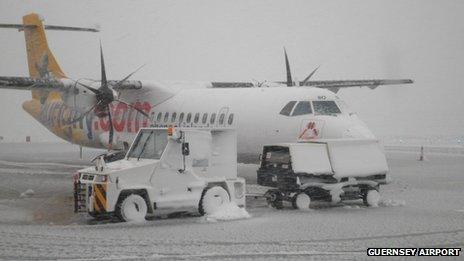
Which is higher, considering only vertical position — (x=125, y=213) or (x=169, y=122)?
(x=169, y=122)

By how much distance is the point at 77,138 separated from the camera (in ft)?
102

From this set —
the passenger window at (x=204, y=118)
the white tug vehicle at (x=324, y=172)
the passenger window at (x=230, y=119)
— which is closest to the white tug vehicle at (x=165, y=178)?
the white tug vehicle at (x=324, y=172)

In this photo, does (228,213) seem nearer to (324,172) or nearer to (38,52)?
(324,172)

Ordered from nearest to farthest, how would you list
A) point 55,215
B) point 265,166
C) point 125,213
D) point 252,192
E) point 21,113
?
point 125,213 → point 55,215 → point 265,166 → point 252,192 → point 21,113

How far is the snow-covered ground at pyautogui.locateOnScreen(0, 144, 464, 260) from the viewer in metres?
10.3

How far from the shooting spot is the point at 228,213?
1450 centimetres

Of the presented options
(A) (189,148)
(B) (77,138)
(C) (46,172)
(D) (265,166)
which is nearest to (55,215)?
(A) (189,148)

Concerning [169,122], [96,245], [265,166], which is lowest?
[96,245]

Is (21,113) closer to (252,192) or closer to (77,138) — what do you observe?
(77,138)

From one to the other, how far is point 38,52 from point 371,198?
21917 mm

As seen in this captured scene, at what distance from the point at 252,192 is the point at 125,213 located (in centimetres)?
700

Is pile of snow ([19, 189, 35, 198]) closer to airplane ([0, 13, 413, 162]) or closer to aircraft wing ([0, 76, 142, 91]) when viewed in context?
airplane ([0, 13, 413, 162])

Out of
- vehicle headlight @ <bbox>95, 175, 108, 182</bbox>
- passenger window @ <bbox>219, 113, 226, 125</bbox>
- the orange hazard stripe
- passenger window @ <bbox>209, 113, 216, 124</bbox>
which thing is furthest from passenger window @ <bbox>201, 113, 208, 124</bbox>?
the orange hazard stripe

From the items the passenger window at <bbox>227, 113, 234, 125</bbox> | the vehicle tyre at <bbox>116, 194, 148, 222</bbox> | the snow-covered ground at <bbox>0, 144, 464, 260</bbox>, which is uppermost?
the passenger window at <bbox>227, 113, 234, 125</bbox>
